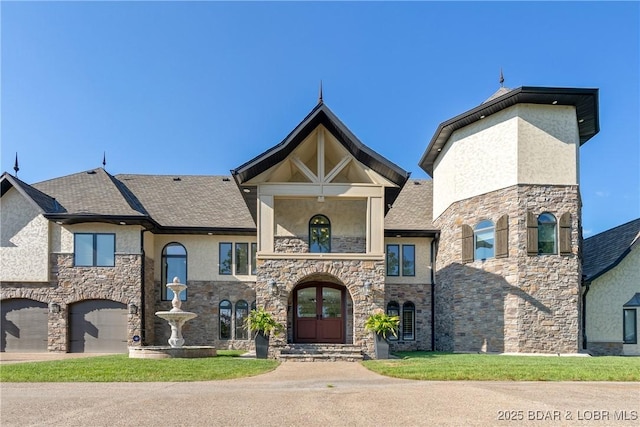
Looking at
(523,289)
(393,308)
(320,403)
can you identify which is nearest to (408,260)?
(393,308)

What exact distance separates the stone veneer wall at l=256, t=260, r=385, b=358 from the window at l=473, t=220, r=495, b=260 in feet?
13.1

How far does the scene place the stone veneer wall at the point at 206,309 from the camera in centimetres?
1875

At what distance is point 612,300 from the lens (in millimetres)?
17547

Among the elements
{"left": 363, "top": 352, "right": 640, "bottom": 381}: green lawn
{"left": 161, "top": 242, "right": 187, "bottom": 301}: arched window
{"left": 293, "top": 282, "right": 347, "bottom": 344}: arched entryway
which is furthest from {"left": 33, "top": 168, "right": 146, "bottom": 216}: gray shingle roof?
{"left": 363, "top": 352, "right": 640, "bottom": 381}: green lawn

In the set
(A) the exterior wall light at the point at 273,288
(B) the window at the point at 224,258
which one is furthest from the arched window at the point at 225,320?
(A) the exterior wall light at the point at 273,288

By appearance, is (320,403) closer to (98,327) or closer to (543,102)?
(543,102)

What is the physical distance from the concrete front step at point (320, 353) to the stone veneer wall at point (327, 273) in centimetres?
51

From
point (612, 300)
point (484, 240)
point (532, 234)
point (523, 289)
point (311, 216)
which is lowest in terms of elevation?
point (612, 300)

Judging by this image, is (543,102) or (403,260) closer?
(543,102)

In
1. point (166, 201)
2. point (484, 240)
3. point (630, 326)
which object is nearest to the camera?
point (484, 240)

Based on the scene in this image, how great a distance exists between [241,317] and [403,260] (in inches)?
284

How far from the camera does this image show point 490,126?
53.8 ft

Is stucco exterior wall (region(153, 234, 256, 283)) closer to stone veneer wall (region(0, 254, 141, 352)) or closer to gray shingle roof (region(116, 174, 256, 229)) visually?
gray shingle roof (region(116, 174, 256, 229))

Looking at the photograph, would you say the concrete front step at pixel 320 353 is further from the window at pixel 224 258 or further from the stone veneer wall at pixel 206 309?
the window at pixel 224 258
